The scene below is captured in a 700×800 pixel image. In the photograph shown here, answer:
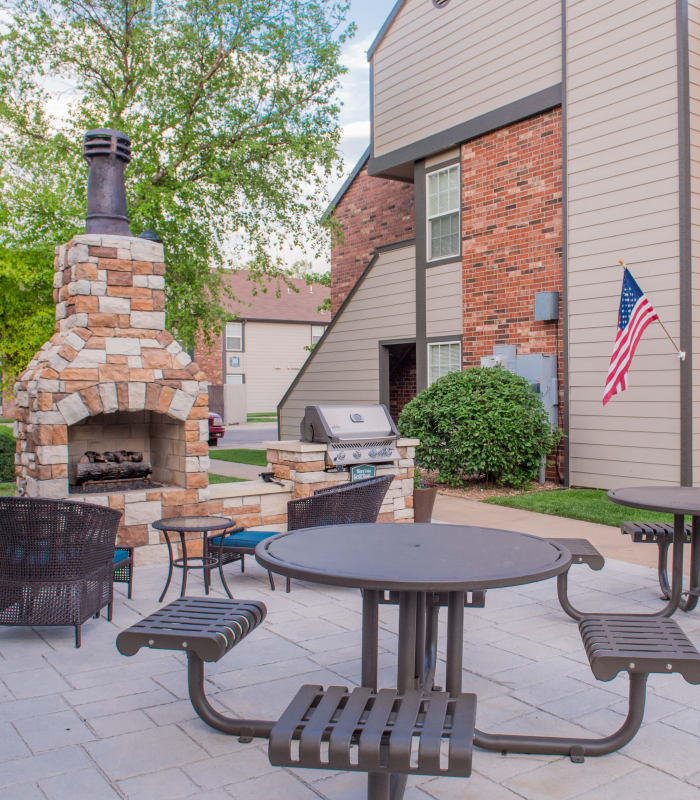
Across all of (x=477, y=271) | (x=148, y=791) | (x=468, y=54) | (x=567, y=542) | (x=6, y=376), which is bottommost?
(x=148, y=791)

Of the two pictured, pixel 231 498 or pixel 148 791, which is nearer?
pixel 148 791

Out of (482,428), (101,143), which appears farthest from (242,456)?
(101,143)

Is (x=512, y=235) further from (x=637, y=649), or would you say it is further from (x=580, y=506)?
(x=637, y=649)

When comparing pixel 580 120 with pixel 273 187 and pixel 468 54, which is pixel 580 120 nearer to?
pixel 468 54

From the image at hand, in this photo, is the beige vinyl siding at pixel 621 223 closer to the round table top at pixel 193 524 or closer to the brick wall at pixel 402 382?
the brick wall at pixel 402 382

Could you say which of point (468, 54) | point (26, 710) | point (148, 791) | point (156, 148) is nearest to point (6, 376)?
point (156, 148)

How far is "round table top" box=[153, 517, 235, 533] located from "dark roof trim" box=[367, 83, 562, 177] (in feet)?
25.6

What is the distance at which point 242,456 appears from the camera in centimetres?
1586

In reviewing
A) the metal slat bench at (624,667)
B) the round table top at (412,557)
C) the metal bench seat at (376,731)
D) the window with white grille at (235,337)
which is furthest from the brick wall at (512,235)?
the window with white grille at (235,337)

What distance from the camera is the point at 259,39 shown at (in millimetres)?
13414

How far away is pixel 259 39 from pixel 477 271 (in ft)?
19.5

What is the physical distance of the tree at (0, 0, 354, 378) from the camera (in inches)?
506

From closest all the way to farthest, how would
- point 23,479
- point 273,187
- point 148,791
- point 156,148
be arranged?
point 148,791
point 23,479
point 156,148
point 273,187

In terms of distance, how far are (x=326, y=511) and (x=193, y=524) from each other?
3.16 ft
